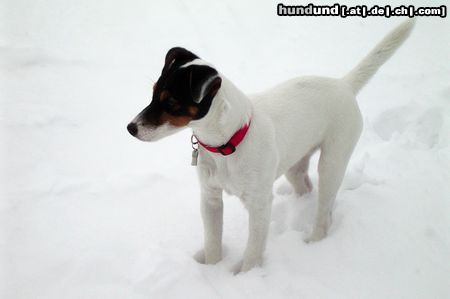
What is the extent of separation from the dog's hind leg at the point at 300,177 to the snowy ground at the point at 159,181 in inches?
4.0

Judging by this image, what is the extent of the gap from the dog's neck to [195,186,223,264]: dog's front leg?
553 mm

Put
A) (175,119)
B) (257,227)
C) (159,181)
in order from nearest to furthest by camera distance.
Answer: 1. (175,119)
2. (257,227)
3. (159,181)

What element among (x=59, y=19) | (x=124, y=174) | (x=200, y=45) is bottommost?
(x=124, y=174)

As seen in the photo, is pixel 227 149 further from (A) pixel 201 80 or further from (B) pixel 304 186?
(B) pixel 304 186

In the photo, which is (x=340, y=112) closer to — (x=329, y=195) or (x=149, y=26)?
(x=329, y=195)

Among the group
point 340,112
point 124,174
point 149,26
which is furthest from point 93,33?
point 340,112

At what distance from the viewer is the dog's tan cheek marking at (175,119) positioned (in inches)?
88.0

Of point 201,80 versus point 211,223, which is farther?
point 211,223

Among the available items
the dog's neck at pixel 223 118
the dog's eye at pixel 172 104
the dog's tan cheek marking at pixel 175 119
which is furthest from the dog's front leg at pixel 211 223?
the dog's eye at pixel 172 104

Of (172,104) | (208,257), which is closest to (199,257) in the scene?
(208,257)

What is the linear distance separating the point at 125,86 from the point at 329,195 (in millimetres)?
4242

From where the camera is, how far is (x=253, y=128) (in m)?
2.60

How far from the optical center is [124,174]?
4.29 meters

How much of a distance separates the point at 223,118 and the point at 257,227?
0.97 m
